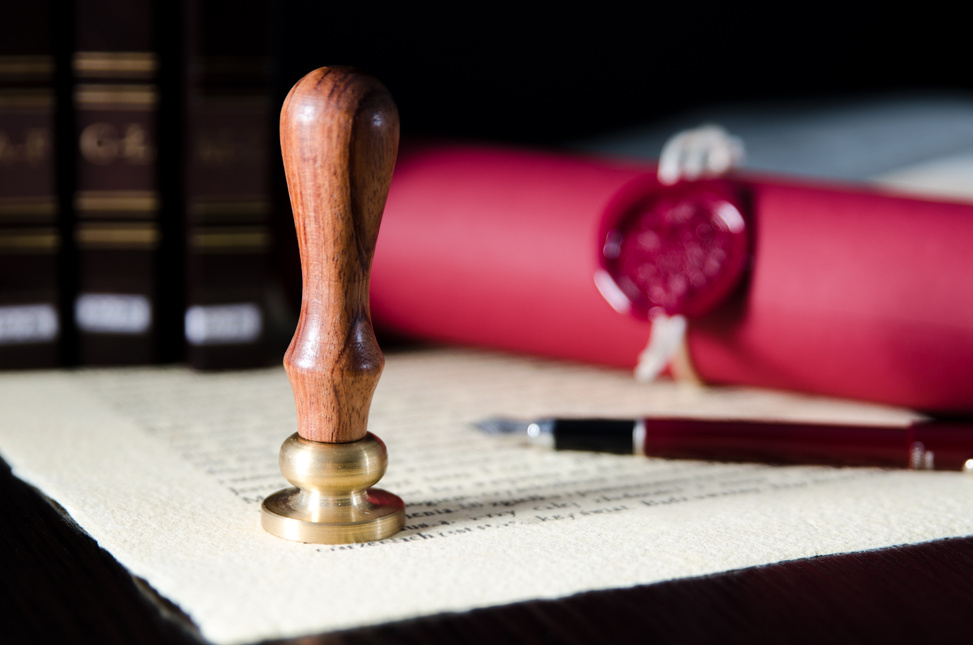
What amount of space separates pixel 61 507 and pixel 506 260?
0.40 metres

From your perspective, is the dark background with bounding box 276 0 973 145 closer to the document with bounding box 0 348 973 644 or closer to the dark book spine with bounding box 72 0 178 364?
the dark book spine with bounding box 72 0 178 364

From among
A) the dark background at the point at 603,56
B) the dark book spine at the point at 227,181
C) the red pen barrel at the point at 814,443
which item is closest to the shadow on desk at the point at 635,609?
the red pen barrel at the point at 814,443

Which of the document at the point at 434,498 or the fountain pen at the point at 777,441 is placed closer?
the document at the point at 434,498

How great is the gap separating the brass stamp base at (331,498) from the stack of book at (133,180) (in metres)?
0.37

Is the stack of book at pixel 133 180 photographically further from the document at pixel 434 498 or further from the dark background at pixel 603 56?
the dark background at pixel 603 56

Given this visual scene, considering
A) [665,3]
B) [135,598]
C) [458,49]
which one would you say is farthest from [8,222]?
[665,3]

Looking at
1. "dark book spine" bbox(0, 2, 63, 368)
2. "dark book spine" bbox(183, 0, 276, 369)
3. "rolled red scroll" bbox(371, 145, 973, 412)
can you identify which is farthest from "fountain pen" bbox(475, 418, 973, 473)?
"dark book spine" bbox(0, 2, 63, 368)

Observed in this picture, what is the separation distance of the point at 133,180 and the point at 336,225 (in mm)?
428

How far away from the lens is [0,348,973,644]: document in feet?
1.39

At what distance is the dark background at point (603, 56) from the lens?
1.22 m

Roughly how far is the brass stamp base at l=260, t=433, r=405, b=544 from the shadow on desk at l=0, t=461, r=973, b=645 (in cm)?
7

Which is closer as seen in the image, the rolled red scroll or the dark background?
the rolled red scroll

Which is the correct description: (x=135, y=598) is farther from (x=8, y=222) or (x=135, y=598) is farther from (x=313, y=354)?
(x=8, y=222)

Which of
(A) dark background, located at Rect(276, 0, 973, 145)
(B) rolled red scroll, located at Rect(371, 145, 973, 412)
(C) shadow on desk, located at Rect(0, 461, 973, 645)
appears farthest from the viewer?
(A) dark background, located at Rect(276, 0, 973, 145)
